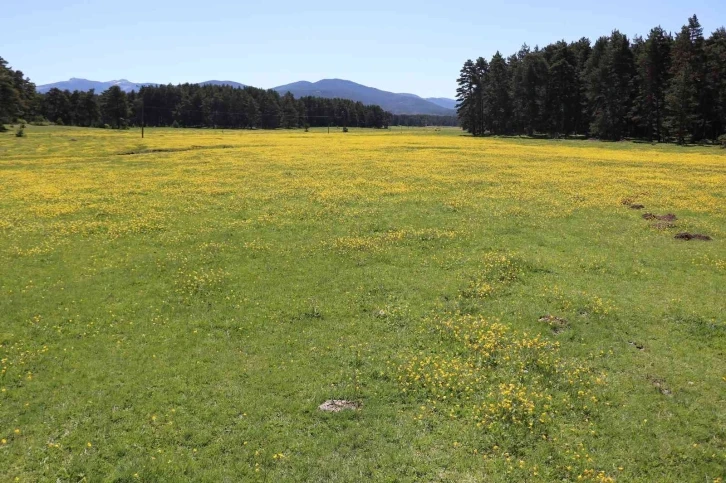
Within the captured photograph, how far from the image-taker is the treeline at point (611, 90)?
86.2 m

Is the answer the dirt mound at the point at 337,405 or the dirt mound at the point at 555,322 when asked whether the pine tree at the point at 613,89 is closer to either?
the dirt mound at the point at 555,322

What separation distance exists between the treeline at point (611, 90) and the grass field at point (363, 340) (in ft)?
225

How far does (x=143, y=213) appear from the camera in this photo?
3162cm

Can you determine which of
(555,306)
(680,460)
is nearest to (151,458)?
(680,460)

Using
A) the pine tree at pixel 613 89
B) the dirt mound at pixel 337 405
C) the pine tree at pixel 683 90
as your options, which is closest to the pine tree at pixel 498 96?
the pine tree at pixel 613 89

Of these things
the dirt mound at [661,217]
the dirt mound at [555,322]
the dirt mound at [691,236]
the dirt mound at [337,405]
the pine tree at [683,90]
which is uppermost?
→ the pine tree at [683,90]

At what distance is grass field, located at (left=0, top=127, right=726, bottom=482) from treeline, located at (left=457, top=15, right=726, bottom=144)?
6871 centimetres

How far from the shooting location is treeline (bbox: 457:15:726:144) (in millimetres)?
86188

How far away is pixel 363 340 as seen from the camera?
51.7 ft

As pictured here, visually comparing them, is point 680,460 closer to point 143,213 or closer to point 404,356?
point 404,356

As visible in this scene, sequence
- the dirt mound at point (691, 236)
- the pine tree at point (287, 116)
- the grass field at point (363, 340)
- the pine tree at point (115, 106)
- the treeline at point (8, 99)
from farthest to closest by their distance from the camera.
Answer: the pine tree at point (287, 116)
the pine tree at point (115, 106)
the treeline at point (8, 99)
the dirt mound at point (691, 236)
the grass field at point (363, 340)

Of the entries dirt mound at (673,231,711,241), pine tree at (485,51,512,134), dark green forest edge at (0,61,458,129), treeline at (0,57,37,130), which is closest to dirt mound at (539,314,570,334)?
dirt mound at (673,231,711,241)

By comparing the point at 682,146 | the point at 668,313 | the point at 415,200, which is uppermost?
the point at 682,146

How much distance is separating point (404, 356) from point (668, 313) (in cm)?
1018
